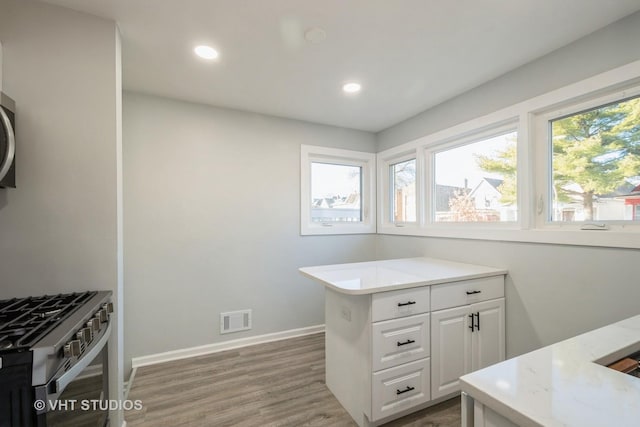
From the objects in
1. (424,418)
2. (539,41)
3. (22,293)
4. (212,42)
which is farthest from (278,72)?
(424,418)

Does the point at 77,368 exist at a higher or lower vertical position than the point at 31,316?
lower

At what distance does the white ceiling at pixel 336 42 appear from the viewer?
147 centimetres

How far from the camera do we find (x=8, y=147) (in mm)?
1253

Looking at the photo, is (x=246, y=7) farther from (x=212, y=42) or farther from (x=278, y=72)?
(x=278, y=72)

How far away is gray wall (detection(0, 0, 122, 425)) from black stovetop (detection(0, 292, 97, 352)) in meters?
0.11

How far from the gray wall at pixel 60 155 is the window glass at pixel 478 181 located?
271 centimetres

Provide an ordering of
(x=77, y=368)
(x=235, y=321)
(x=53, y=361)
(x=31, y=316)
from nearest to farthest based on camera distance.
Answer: (x=53, y=361), (x=77, y=368), (x=31, y=316), (x=235, y=321)

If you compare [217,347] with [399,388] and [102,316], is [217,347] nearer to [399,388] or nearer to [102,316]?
[102,316]

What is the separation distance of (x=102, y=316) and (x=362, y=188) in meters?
2.92

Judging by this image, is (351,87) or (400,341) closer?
(400,341)

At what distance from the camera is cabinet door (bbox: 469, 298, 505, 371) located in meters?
1.94

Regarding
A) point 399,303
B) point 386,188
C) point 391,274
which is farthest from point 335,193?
point 399,303

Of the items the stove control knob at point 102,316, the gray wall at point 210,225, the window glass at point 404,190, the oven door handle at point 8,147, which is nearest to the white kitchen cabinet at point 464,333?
the window glass at point 404,190
